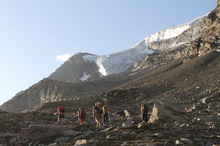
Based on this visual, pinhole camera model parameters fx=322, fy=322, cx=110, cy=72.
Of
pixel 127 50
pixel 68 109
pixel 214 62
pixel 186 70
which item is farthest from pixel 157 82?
pixel 127 50

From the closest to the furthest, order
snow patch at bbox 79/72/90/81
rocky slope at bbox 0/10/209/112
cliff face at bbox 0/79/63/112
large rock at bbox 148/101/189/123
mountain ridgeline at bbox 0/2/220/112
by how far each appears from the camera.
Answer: large rock at bbox 148/101/189/123 → mountain ridgeline at bbox 0/2/220/112 → cliff face at bbox 0/79/63/112 → rocky slope at bbox 0/10/209/112 → snow patch at bbox 79/72/90/81

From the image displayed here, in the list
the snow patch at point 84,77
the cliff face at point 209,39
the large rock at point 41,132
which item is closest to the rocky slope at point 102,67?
the snow patch at point 84,77

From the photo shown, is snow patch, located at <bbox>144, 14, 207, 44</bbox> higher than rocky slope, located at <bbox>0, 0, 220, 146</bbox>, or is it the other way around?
snow patch, located at <bbox>144, 14, 207, 44</bbox>

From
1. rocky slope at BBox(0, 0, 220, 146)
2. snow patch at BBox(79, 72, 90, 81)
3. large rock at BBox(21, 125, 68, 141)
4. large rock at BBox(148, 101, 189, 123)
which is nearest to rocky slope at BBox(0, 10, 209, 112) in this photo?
snow patch at BBox(79, 72, 90, 81)

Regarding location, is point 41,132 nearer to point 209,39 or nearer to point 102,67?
point 209,39

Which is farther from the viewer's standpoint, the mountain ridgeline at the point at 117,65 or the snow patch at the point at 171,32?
the snow patch at the point at 171,32

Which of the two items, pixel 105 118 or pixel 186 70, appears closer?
pixel 105 118

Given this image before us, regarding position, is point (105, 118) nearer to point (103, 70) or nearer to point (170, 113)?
point (170, 113)

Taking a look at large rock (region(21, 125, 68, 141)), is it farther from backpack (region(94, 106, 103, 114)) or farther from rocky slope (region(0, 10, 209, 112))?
rocky slope (region(0, 10, 209, 112))

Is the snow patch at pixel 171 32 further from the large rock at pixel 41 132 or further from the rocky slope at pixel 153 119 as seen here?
the large rock at pixel 41 132

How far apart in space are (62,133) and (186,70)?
49677 millimetres

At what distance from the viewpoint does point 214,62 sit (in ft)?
208

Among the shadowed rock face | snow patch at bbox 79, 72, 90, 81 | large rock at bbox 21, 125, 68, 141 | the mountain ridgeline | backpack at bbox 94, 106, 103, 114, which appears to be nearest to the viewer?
large rock at bbox 21, 125, 68, 141

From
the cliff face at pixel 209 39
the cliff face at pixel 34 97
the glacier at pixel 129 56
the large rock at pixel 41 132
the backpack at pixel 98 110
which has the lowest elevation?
the large rock at pixel 41 132
